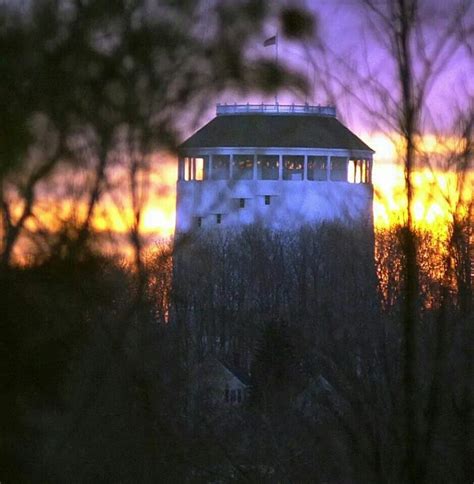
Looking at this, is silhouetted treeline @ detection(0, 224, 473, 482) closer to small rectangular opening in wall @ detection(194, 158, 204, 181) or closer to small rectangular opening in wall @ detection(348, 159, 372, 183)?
small rectangular opening in wall @ detection(348, 159, 372, 183)

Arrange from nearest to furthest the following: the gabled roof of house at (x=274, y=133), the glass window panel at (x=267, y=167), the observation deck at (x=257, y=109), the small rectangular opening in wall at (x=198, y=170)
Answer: the gabled roof of house at (x=274, y=133), the observation deck at (x=257, y=109), the small rectangular opening in wall at (x=198, y=170), the glass window panel at (x=267, y=167)

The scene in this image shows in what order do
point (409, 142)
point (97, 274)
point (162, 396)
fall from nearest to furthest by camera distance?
point (409, 142)
point (97, 274)
point (162, 396)

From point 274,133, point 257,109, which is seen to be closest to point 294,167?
point 274,133

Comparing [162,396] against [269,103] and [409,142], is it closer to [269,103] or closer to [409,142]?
[269,103]

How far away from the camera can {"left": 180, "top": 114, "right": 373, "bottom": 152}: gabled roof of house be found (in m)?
5.04

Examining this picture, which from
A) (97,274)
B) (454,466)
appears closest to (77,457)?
(97,274)

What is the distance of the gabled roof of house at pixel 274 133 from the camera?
5.04 metres

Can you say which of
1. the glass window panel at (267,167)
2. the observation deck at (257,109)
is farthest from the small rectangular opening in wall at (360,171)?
the glass window panel at (267,167)

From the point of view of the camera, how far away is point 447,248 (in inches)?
197

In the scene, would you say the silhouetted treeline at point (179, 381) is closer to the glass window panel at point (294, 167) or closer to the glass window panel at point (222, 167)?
the glass window panel at point (222, 167)

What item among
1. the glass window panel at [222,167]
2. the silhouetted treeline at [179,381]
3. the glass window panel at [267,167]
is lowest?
the silhouetted treeline at [179,381]

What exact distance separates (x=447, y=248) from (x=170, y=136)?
→ 2.06m

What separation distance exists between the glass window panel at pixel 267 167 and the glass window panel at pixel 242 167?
4.2 inches

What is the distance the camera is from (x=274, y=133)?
7.77 meters
